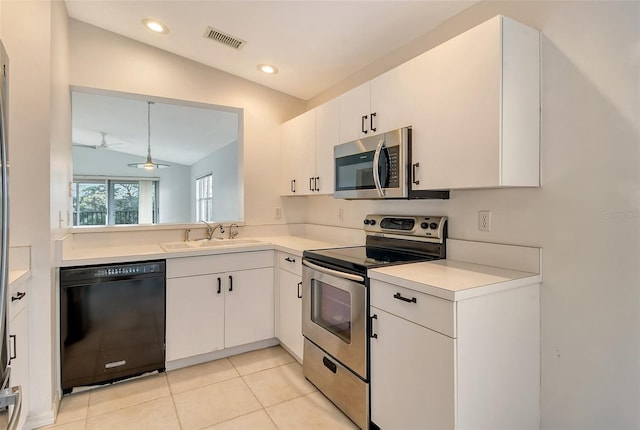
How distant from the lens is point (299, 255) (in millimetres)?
2561

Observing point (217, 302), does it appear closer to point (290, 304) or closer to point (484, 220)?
point (290, 304)

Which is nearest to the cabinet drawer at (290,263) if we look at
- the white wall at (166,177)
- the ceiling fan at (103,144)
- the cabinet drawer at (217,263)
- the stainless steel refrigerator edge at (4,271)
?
the cabinet drawer at (217,263)

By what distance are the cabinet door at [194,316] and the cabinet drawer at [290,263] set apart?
1.65 ft

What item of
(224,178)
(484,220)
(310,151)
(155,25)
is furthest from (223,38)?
(224,178)

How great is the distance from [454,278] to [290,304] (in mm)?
1487

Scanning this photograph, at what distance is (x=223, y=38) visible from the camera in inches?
106

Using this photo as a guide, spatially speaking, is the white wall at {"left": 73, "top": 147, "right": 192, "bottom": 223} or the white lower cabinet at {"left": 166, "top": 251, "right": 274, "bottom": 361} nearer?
the white lower cabinet at {"left": 166, "top": 251, "right": 274, "bottom": 361}

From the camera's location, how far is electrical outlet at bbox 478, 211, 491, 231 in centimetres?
192

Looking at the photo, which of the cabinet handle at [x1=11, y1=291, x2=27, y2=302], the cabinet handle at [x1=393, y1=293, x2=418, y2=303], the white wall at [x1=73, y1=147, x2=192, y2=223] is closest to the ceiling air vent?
the cabinet handle at [x1=11, y1=291, x2=27, y2=302]

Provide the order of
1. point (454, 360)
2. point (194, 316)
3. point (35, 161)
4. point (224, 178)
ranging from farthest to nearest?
point (224, 178), point (194, 316), point (35, 161), point (454, 360)

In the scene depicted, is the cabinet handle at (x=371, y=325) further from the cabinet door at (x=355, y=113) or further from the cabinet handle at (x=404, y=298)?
the cabinet door at (x=355, y=113)

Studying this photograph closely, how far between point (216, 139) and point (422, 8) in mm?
4478

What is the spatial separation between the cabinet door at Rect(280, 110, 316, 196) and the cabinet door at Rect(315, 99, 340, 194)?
0.10 m

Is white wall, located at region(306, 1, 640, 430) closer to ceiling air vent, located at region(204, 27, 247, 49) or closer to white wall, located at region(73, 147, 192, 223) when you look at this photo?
ceiling air vent, located at region(204, 27, 247, 49)
